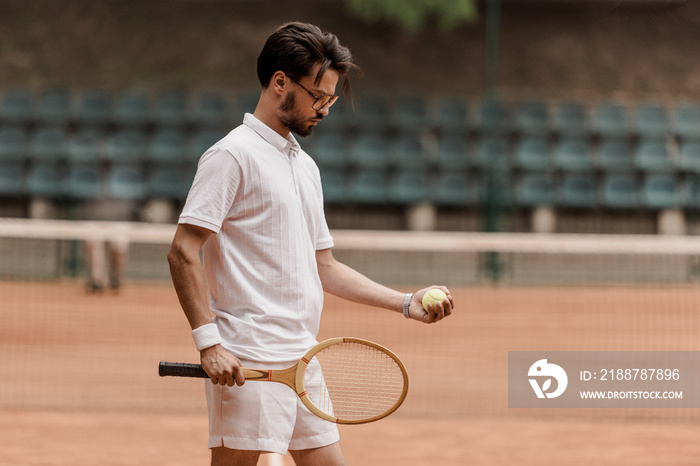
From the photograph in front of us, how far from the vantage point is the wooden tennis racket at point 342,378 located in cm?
232

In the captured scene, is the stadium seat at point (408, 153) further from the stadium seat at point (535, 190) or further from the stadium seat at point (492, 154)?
the stadium seat at point (535, 190)

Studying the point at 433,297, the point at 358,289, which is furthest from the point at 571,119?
the point at 433,297

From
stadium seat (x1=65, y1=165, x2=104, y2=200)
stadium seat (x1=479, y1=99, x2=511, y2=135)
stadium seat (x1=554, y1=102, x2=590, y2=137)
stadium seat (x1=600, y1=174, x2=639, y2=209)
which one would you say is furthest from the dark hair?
stadium seat (x1=554, y1=102, x2=590, y2=137)

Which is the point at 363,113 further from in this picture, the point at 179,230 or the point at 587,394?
the point at 179,230

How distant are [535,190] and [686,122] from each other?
309 cm

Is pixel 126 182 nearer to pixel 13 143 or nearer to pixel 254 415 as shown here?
pixel 13 143

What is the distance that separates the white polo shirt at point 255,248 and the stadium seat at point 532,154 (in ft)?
42.0

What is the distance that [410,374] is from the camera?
730cm

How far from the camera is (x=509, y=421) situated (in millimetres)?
5906

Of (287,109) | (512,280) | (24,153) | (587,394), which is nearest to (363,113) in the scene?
(512,280)

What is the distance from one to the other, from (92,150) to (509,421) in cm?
1032

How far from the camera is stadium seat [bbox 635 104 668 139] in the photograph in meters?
15.5

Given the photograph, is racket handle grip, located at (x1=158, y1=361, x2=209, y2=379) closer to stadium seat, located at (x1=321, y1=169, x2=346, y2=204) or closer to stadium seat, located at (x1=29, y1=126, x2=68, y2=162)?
stadium seat, located at (x1=321, y1=169, x2=346, y2=204)

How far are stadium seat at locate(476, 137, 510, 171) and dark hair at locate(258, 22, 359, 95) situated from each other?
11507 millimetres
